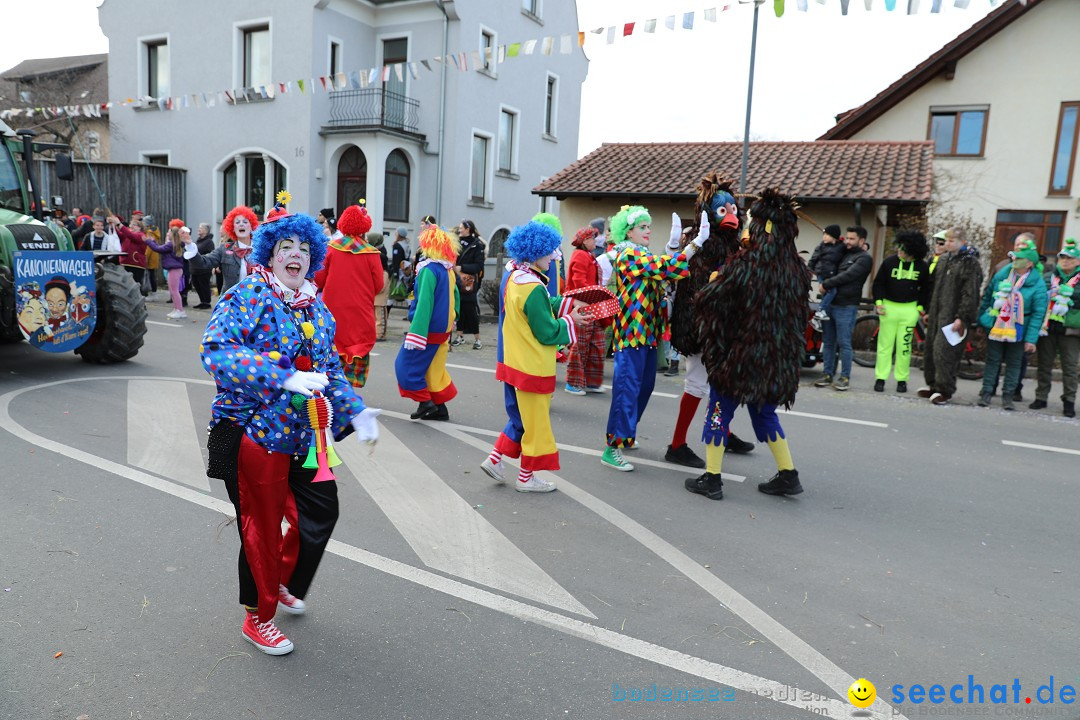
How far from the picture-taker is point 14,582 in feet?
11.6

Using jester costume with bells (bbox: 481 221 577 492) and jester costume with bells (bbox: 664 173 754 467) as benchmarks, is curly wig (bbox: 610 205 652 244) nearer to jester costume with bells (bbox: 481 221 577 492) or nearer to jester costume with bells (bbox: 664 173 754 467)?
jester costume with bells (bbox: 664 173 754 467)

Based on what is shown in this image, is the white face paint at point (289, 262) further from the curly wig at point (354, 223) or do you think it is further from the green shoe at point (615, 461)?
the curly wig at point (354, 223)

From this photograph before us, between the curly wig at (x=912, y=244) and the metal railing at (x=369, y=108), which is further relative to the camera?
the metal railing at (x=369, y=108)

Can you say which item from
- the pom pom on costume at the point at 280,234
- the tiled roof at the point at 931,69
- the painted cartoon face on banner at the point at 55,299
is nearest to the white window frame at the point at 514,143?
the tiled roof at the point at 931,69

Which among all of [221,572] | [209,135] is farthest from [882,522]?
[209,135]

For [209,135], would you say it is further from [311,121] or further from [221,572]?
[221,572]

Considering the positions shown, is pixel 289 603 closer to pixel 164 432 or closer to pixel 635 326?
pixel 635 326

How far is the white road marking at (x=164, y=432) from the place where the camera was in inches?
208

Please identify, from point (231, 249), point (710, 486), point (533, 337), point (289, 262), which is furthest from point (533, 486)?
point (231, 249)

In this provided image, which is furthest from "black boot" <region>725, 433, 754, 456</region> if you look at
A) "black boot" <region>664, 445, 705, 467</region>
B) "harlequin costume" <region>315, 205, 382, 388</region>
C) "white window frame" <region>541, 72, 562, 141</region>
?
"white window frame" <region>541, 72, 562, 141</region>

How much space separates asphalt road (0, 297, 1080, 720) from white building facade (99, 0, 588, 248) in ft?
52.3

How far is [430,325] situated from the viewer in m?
6.72

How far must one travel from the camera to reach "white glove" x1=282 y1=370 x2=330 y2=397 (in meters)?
2.74

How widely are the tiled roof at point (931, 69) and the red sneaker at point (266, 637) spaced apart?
70.3 feet
